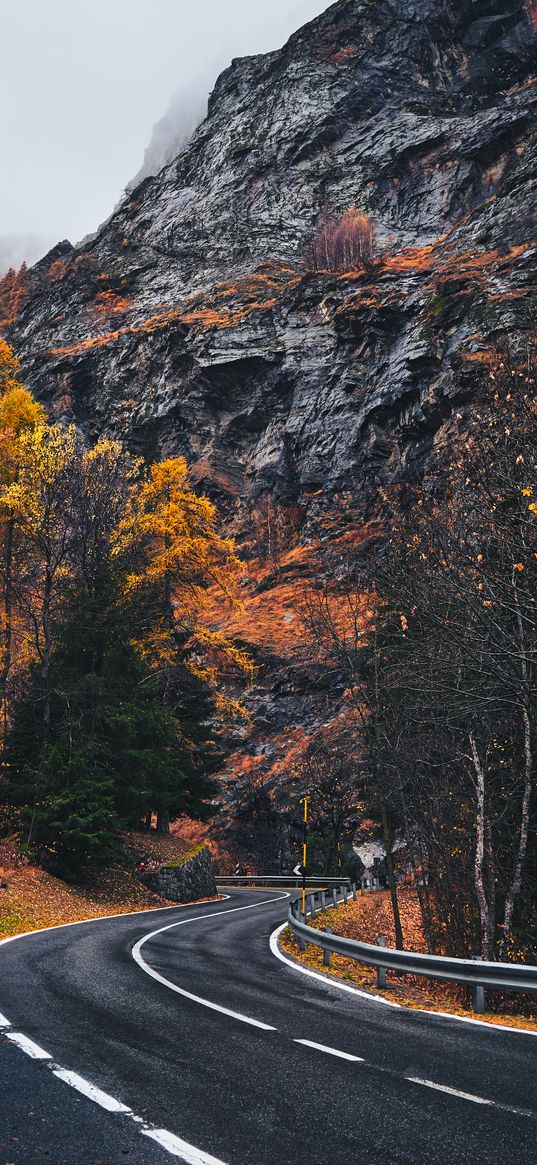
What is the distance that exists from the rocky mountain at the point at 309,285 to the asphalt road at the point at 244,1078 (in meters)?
29.4

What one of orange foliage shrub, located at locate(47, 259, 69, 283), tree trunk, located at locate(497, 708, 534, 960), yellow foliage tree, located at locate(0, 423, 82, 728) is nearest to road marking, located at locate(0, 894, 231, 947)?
yellow foliage tree, located at locate(0, 423, 82, 728)

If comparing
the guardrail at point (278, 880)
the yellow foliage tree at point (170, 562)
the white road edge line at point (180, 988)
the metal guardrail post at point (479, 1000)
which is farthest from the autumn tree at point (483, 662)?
the guardrail at point (278, 880)

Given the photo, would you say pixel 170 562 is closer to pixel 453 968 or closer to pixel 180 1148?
pixel 453 968

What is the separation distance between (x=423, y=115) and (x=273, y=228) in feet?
64.0

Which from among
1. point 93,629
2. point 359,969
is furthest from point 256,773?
point 359,969

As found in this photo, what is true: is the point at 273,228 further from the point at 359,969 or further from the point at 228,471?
the point at 359,969

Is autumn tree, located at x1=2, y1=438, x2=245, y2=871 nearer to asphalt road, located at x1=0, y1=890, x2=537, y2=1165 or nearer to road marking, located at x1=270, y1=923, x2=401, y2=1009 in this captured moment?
road marking, located at x1=270, y1=923, x2=401, y2=1009

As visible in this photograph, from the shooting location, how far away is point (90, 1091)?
4762mm

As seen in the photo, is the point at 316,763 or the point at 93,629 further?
the point at 316,763

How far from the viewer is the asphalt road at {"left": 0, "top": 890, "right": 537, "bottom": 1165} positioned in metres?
3.98

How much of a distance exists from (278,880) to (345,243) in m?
59.0

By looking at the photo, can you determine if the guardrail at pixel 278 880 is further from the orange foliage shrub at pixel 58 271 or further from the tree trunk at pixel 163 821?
the orange foliage shrub at pixel 58 271

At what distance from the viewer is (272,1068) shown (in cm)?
557

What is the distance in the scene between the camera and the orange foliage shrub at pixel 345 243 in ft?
217
